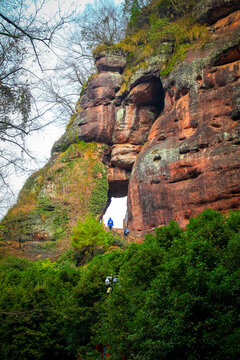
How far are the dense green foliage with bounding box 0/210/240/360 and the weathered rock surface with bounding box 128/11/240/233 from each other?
5.29 metres

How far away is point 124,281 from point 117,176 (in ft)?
49.7

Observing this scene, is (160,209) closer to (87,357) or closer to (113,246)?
(113,246)

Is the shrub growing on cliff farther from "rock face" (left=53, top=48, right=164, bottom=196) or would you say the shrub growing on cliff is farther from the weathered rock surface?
"rock face" (left=53, top=48, right=164, bottom=196)

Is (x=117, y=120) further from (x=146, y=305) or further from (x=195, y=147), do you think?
(x=146, y=305)

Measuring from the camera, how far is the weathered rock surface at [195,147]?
1477 centimetres

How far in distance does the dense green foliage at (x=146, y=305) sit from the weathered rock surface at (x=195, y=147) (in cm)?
529

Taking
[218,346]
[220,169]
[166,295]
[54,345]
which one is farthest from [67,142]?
[218,346]

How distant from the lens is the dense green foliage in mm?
4953

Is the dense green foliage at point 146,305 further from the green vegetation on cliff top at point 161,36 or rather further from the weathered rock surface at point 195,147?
the green vegetation on cliff top at point 161,36

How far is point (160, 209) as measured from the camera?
16797 mm

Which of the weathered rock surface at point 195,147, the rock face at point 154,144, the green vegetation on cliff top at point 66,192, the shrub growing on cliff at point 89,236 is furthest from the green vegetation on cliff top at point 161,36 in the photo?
the shrub growing on cliff at point 89,236

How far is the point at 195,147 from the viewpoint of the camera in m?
16.0

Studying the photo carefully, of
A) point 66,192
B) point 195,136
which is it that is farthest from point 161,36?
point 66,192

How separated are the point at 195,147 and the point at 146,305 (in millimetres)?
11380
